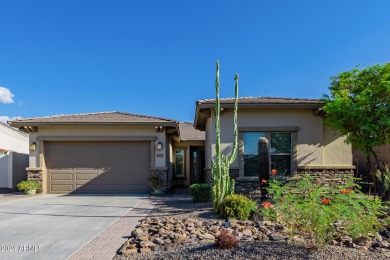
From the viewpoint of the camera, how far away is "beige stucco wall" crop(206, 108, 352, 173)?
35.9 ft

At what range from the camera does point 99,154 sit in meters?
13.0

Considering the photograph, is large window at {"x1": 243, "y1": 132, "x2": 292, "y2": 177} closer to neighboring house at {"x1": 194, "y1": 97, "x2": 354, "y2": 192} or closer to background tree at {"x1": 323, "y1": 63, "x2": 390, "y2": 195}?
neighboring house at {"x1": 194, "y1": 97, "x2": 354, "y2": 192}

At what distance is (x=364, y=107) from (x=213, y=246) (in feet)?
23.4

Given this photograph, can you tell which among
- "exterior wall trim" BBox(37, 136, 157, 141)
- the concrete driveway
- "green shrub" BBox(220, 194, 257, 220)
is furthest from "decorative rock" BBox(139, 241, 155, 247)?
"exterior wall trim" BBox(37, 136, 157, 141)

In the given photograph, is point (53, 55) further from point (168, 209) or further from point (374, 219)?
point (374, 219)

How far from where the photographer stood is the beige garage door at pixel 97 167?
12859 millimetres

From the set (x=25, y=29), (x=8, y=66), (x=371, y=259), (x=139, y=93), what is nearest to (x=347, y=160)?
(x=371, y=259)

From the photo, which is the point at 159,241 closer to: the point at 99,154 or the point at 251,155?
the point at 251,155

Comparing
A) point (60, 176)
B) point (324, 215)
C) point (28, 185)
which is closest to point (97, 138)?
point (60, 176)

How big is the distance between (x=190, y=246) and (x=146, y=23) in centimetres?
1146

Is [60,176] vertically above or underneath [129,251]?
above

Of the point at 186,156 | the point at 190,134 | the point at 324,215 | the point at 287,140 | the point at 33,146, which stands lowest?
the point at 324,215

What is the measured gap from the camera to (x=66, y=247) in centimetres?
494

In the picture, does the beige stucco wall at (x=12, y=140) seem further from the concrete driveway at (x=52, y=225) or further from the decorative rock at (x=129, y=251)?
the decorative rock at (x=129, y=251)
